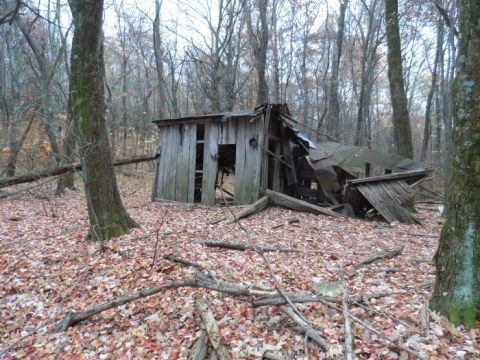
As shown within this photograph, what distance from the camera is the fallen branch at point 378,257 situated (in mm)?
4661

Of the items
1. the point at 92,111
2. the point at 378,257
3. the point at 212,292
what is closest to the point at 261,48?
the point at 92,111

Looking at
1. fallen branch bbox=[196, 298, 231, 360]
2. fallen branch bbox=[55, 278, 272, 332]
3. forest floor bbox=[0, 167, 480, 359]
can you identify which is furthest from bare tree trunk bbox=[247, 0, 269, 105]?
fallen branch bbox=[196, 298, 231, 360]

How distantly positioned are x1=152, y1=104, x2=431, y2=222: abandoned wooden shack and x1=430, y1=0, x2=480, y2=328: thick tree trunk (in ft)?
18.6

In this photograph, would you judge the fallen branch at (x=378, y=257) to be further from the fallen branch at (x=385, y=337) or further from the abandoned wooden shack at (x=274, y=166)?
the abandoned wooden shack at (x=274, y=166)

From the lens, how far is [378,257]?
5.04 metres

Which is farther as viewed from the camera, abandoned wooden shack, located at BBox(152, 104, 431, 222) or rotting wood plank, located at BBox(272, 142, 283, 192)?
rotting wood plank, located at BBox(272, 142, 283, 192)

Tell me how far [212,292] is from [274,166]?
26.6ft

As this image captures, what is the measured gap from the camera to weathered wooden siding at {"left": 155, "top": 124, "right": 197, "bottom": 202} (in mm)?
11234

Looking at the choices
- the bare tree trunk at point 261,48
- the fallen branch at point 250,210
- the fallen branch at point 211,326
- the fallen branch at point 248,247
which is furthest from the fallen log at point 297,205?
the bare tree trunk at point 261,48

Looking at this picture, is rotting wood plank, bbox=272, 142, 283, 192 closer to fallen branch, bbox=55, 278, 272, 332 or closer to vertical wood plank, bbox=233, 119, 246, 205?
vertical wood plank, bbox=233, 119, 246, 205

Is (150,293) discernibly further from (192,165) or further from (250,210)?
(192,165)

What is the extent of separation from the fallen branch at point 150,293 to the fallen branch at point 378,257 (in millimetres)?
1724

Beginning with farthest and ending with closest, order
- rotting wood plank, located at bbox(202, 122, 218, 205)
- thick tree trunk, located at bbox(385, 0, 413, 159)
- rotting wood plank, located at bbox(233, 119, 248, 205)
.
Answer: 1. rotting wood plank, located at bbox(202, 122, 218, 205)
2. rotting wood plank, located at bbox(233, 119, 248, 205)
3. thick tree trunk, located at bbox(385, 0, 413, 159)

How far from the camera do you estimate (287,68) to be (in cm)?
2344
